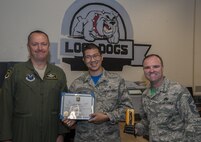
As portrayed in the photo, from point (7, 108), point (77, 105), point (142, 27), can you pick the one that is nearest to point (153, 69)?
point (77, 105)

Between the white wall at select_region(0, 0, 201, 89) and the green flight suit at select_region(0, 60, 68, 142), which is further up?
the white wall at select_region(0, 0, 201, 89)

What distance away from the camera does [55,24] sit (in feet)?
11.2

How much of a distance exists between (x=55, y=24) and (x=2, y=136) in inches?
68.1

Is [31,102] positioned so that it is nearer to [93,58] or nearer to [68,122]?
[68,122]

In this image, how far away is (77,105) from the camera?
2260 millimetres

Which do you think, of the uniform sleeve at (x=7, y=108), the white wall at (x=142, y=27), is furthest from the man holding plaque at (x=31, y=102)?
the white wall at (x=142, y=27)

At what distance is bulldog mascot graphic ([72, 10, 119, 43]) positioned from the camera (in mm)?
3557

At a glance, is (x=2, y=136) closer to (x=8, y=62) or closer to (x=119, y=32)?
(x=8, y=62)

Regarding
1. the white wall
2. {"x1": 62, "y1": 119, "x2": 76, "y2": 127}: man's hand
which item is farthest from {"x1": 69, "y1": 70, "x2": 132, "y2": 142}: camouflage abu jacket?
the white wall

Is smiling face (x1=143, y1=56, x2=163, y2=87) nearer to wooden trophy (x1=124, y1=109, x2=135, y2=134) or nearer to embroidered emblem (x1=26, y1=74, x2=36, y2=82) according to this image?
wooden trophy (x1=124, y1=109, x2=135, y2=134)

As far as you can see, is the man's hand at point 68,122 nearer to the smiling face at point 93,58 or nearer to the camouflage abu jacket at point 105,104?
the camouflage abu jacket at point 105,104

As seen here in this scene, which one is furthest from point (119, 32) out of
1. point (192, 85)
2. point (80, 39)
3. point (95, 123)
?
point (95, 123)

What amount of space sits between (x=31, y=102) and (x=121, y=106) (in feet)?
2.49

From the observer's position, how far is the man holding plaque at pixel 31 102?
2.15 meters
